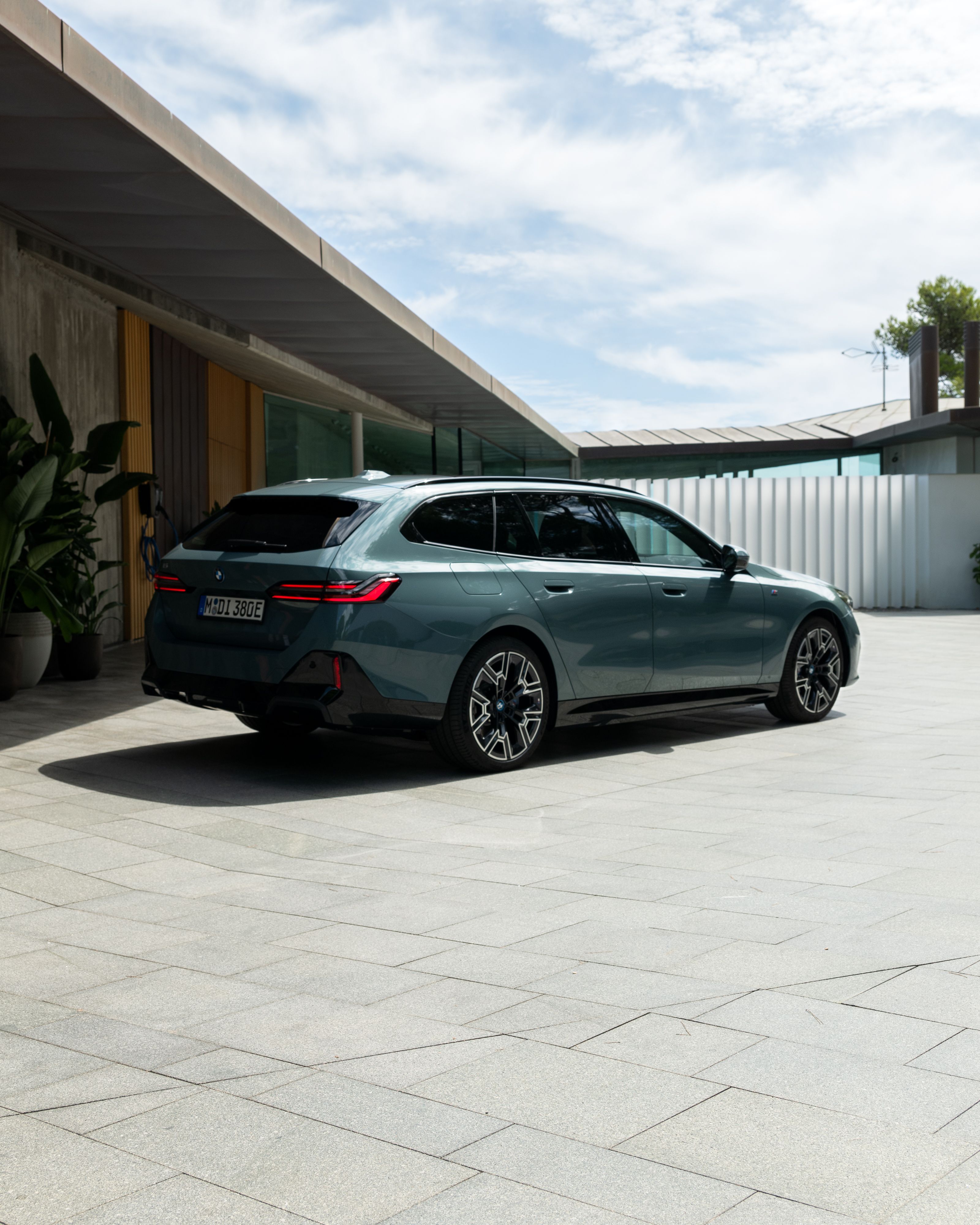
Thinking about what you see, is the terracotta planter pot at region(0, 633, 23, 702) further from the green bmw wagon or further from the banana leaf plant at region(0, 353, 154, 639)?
the green bmw wagon

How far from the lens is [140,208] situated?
885 centimetres

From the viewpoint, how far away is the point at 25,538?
9.53 meters

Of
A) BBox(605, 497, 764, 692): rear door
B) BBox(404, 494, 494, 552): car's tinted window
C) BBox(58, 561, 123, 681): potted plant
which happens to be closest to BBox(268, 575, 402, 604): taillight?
BBox(404, 494, 494, 552): car's tinted window

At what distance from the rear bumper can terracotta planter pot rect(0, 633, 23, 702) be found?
3392mm

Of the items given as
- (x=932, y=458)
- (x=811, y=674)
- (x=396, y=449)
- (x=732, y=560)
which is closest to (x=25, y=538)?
(x=732, y=560)

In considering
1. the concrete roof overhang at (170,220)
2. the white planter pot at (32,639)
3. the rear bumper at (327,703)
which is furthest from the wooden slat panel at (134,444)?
the rear bumper at (327,703)

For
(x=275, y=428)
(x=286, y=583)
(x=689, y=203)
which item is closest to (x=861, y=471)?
(x=689, y=203)

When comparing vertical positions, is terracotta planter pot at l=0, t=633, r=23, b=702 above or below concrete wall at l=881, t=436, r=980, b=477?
below

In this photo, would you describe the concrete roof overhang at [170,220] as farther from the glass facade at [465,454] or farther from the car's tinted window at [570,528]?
the glass facade at [465,454]

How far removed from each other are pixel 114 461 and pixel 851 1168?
9891 millimetres

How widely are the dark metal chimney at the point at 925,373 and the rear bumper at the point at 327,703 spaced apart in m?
22.0

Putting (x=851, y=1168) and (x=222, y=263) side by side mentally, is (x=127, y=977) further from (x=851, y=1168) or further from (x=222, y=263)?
(x=222, y=263)

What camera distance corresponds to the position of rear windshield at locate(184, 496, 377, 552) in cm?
642

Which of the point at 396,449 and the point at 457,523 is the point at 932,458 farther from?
the point at 457,523
